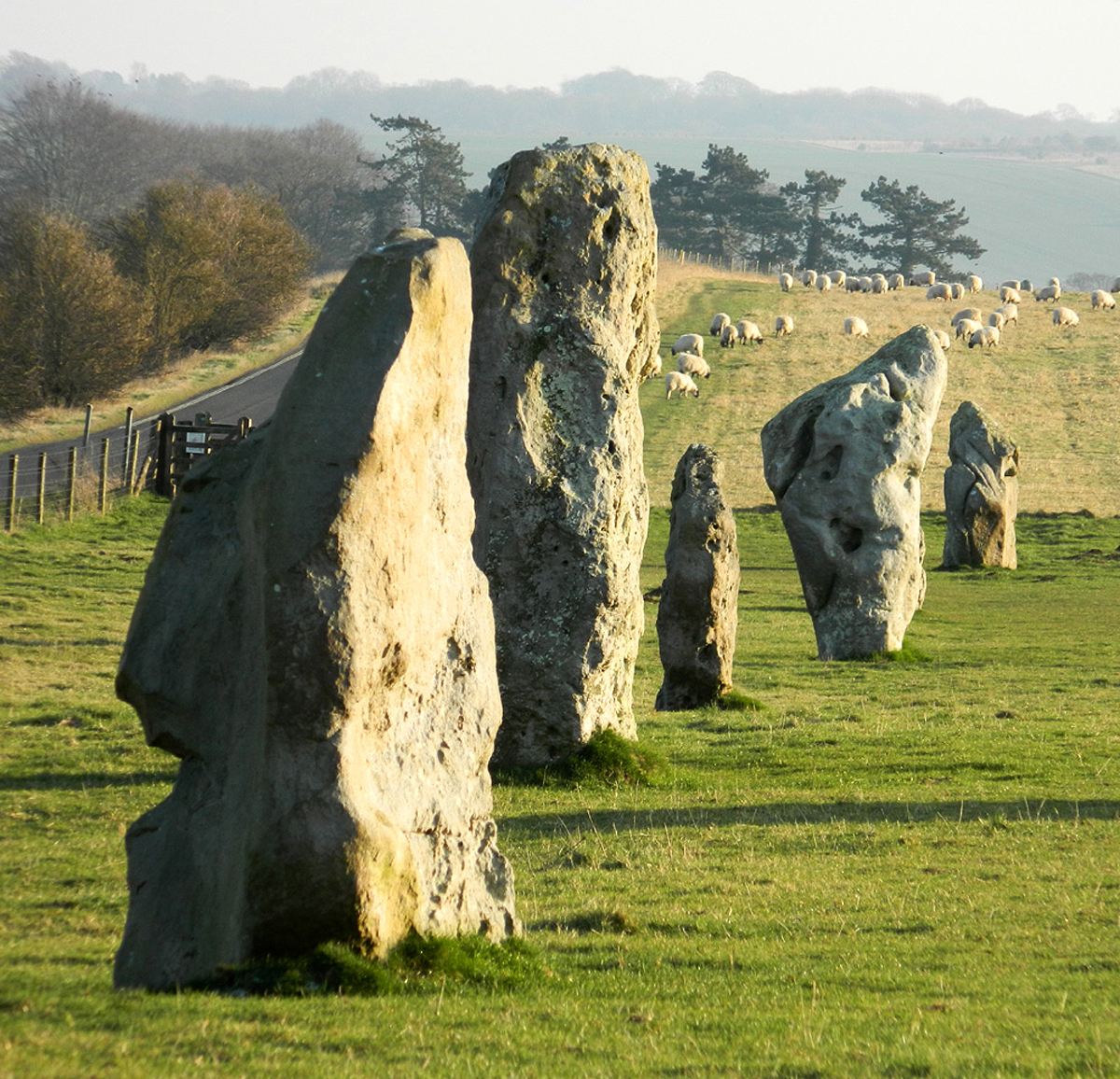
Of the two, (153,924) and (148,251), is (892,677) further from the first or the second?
(148,251)

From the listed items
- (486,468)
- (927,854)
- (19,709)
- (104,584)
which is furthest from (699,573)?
(104,584)

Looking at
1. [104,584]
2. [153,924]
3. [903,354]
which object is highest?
[903,354]

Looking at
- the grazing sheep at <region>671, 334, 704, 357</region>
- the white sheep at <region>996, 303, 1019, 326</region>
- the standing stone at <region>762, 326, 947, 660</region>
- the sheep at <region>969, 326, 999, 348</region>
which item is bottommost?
the standing stone at <region>762, 326, 947, 660</region>

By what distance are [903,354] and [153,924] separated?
19688 mm

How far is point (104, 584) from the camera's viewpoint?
2492 centimetres

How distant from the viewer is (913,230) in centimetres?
11650

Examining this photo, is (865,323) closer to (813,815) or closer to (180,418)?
(180,418)

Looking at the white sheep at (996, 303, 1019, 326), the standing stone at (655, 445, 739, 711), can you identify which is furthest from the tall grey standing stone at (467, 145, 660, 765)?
the white sheep at (996, 303, 1019, 326)

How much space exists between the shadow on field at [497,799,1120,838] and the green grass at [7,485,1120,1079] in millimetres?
41

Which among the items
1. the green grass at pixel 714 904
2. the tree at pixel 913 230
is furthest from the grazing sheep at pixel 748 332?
the green grass at pixel 714 904

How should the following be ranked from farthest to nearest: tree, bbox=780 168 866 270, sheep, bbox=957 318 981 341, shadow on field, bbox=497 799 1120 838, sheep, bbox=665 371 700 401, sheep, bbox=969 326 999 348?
tree, bbox=780 168 866 270 < sheep, bbox=957 318 981 341 < sheep, bbox=969 326 999 348 < sheep, bbox=665 371 700 401 < shadow on field, bbox=497 799 1120 838

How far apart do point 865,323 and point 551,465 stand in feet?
220

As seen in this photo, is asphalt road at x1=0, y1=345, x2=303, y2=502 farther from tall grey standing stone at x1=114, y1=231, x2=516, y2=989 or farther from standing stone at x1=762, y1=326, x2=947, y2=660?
tall grey standing stone at x1=114, y1=231, x2=516, y2=989

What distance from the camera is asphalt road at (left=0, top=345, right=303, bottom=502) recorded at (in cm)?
3750
